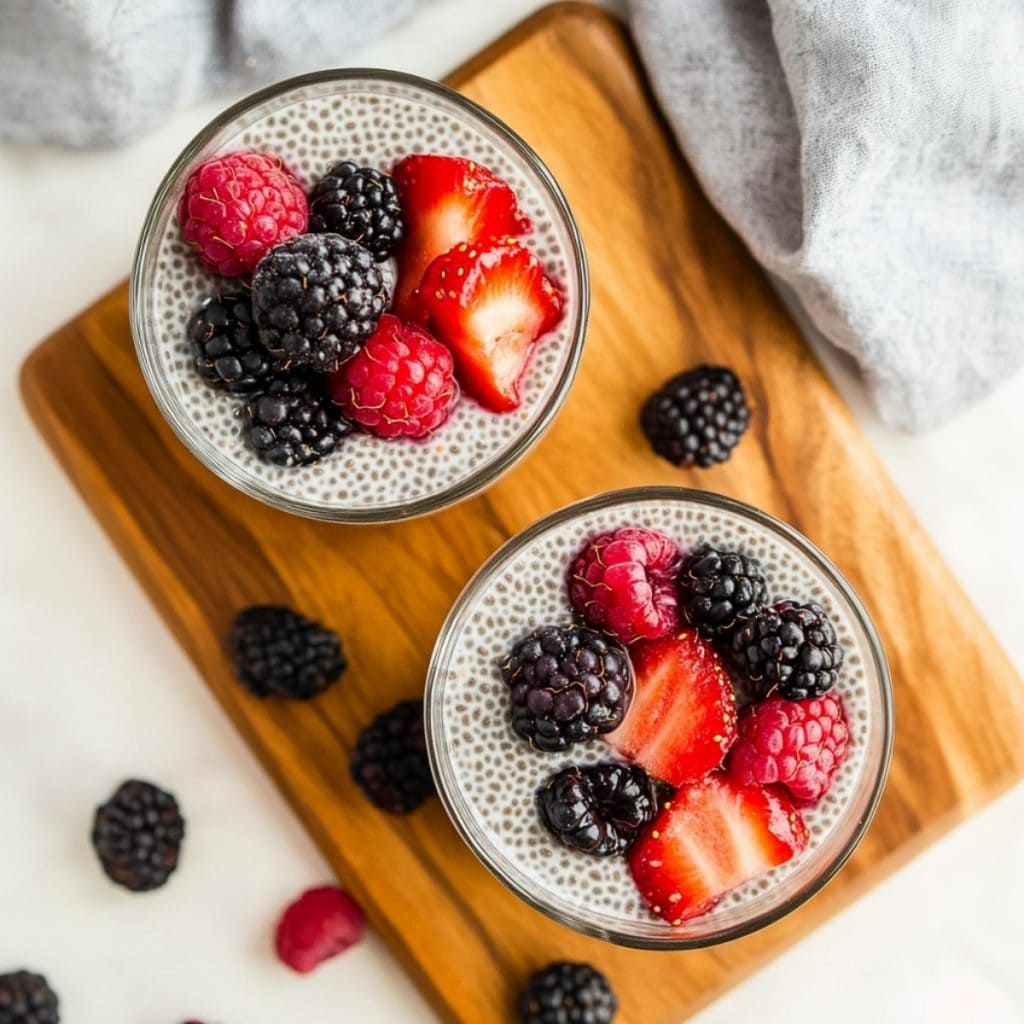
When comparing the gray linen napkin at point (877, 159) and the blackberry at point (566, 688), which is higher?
the gray linen napkin at point (877, 159)

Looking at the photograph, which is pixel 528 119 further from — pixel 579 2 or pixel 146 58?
pixel 146 58

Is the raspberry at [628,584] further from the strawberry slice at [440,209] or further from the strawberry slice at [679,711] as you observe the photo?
the strawberry slice at [440,209]

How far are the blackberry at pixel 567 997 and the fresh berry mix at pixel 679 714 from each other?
258 millimetres

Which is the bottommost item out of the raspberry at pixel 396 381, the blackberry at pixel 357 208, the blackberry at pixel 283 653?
the blackberry at pixel 283 653

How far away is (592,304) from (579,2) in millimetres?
406

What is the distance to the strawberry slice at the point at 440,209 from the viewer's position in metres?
1.21

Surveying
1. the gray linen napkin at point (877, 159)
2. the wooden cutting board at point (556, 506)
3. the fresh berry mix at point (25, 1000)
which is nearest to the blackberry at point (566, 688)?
the wooden cutting board at point (556, 506)

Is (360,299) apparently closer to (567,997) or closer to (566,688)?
(566,688)

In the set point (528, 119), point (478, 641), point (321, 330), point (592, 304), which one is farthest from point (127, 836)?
point (528, 119)

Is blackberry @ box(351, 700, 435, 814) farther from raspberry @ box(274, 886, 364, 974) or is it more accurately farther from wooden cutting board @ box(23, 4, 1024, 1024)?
raspberry @ box(274, 886, 364, 974)

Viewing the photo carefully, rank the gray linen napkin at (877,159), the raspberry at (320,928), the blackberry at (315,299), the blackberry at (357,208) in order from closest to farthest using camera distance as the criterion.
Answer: the blackberry at (315,299)
the blackberry at (357,208)
the gray linen napkin at (877,159)
the raspberry at (320,928)

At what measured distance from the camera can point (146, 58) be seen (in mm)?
1497

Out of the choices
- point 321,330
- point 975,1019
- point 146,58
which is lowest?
point 975,1019

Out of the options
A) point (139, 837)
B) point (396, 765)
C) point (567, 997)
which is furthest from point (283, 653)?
point (567, 997)
